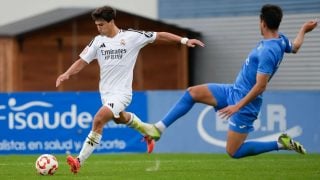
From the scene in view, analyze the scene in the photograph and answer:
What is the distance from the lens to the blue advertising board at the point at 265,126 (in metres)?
20.3

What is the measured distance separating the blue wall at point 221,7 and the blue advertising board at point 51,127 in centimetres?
876

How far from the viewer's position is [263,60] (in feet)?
39.1

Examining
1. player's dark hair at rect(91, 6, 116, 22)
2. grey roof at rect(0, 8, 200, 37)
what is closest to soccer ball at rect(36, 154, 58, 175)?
player's dark hair at rect(91, 6, 116, 22)

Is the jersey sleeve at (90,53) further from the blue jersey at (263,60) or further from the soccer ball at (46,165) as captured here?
the blue jersey at (263,60)

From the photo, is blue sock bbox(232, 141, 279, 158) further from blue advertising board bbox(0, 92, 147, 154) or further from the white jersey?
blue advertising board bbox(0, 92, 147, 154)

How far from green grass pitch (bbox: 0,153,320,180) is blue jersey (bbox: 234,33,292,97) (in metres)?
1.33

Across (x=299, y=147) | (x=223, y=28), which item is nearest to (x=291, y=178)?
(x=299, y=147)

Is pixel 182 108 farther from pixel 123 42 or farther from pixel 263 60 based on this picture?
pixel 123 42

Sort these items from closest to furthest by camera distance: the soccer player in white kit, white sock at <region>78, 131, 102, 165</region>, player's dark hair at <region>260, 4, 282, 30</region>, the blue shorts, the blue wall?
1. player's dark hair at <region>260, 4, 282, 30</region>
2. the blue shorts
3. white sock at <region>78, 131, 102, 165</region>
4. the soccer player in white kit
5. the blue wall

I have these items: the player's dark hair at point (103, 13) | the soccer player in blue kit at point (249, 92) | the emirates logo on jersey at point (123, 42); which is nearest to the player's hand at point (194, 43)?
the soccer player in blue kit at point (249, 92)

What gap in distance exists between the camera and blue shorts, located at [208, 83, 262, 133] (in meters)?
12.5

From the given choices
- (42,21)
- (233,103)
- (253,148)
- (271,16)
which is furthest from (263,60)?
(42,21)

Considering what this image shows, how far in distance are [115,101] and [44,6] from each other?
62.8ft

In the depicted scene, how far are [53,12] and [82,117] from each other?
35.3 ft
